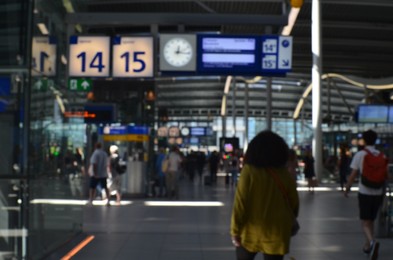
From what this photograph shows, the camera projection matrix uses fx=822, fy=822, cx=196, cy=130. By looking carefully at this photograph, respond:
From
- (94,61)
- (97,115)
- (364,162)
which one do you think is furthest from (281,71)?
(364,162)

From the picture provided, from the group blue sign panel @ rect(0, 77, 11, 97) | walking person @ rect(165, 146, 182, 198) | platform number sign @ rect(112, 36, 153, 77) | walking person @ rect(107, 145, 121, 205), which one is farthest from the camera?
walking person @ rect(165, 146, 182, 198)

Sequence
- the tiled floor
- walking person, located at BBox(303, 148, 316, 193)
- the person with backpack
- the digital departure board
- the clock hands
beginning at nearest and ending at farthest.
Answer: the person with backpack
the tiled floor
the clock hands
the digital departure board
walking person, located at BBox(303, 148, 316, 193)

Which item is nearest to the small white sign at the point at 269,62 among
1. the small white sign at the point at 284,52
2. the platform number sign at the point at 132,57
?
the small white sign at the point at 284,52

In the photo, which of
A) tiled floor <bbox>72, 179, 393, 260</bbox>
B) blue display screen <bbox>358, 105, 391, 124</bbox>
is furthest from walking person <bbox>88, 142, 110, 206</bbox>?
blue display screen <bbox>358, 105, 391, 124</bbox>

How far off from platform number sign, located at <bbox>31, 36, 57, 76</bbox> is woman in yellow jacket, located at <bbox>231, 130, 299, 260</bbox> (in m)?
4.25

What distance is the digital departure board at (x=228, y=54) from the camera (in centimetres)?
1930

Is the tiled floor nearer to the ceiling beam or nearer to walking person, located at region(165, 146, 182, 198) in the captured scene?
walking person, located at region(165, 146, 182, 198)

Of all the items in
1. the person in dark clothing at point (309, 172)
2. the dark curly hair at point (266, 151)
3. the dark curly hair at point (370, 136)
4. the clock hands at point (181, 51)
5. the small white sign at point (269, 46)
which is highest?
the small white sign at point (269, 46)

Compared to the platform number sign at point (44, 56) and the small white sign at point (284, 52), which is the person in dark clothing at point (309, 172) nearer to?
the small white sign at point (284, 52)

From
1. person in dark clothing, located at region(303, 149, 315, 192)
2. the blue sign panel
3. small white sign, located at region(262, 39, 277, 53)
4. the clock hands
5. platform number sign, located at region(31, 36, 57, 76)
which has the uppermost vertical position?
small white sign, located at region(262, 39, 277, 53)

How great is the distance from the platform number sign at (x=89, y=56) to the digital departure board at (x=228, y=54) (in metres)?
2.20

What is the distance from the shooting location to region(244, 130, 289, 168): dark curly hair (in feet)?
19.6

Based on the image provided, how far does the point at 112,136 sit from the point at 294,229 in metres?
19.8

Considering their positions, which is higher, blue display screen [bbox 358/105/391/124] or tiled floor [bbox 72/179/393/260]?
blue display screen [bbox 358/105/391/124]
